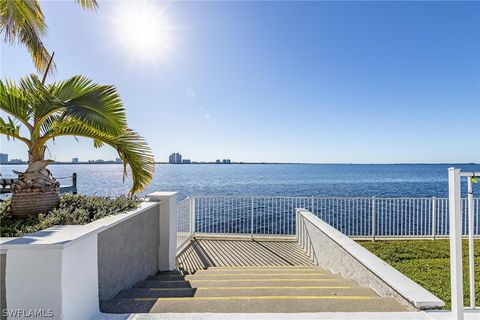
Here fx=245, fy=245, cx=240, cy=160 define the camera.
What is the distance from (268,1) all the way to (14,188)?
24.6 ft

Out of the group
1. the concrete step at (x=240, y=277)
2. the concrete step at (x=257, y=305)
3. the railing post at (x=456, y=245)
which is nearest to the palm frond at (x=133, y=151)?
the concrete step at (x=240, y=277)

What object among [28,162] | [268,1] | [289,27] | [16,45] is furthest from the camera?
[289,27]

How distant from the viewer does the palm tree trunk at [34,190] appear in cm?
310

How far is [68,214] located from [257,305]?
2.13 meters

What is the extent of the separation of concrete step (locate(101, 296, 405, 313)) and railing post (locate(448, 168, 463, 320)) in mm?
365

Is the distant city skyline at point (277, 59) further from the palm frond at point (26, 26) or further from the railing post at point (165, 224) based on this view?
the railing post at point (165, 224)

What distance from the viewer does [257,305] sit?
2020 mm

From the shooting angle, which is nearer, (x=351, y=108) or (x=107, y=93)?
(x=107, y=93)

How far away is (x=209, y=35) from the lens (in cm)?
800

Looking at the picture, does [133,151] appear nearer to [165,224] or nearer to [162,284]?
[165,224]

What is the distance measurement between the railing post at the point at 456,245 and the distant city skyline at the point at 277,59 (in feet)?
12.6

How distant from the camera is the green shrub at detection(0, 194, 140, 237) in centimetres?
238

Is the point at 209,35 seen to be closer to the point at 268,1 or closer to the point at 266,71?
the point at 268,1

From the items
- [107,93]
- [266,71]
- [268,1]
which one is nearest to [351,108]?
[266,71]
